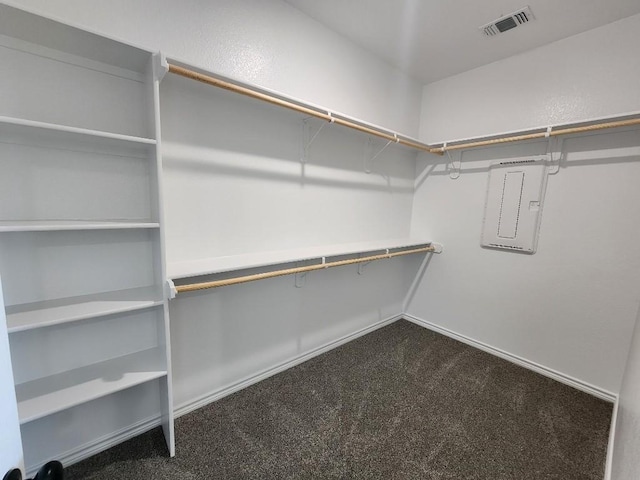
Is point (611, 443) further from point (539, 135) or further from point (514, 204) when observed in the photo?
point (539, 135)

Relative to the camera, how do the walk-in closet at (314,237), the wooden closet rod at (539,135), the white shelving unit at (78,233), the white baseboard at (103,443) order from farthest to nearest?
the wooden closet rod at (539,135) < the white baseboard at (103,443) < the walk-in closet at (314,237) < the white shelving unit at (78,233)

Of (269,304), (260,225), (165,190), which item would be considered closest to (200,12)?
(165,190)

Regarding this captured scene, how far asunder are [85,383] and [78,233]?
683 millimetres

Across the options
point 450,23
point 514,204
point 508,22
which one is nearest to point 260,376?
point 514,204

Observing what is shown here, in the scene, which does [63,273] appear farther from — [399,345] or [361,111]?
[399,345]

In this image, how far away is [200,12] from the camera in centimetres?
149

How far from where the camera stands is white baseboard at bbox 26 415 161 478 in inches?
53.8

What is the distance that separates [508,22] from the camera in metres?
1.90

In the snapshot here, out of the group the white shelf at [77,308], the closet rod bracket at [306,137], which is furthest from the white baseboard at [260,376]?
the closet rod bracket at [306,137]

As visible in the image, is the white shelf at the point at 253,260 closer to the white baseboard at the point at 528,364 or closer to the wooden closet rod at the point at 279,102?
the wooden closet rod at the point at 279,102

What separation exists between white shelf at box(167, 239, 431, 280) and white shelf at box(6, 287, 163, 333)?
0.53 feet

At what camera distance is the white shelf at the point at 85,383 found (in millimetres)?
1120

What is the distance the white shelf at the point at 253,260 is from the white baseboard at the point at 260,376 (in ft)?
2.97

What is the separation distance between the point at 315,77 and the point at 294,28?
318 millimetres
